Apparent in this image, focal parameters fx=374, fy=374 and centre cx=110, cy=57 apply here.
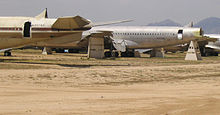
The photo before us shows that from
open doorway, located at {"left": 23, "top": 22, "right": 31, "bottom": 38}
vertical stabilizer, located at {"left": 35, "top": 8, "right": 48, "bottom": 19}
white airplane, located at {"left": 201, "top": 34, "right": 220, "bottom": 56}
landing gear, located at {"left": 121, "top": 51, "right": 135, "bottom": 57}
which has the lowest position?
landing gear, located at {"left": 121, "top": 51, "right": 135, "bottom": 57}

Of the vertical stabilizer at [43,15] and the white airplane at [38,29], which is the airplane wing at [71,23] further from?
the vertical stabilizer at [43,15]

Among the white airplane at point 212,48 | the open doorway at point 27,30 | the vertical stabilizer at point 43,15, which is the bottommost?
the white airplane at point 212,48

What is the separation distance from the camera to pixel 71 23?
2747cm

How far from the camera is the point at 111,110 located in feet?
34.0

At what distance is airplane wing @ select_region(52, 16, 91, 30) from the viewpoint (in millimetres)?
27062

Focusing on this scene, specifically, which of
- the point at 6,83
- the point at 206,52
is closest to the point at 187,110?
the point at 6,83

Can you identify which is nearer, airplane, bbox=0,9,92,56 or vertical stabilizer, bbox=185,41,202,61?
airplane, bbox=0,9,92,56

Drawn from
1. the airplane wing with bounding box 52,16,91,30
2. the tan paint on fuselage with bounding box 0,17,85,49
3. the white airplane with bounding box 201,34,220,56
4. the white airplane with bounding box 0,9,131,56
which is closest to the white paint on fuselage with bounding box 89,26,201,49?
the white airplane with bounding box 201,34,220,56

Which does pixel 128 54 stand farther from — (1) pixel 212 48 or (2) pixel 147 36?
(1) pixel 212 48

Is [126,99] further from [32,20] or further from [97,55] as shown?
[97,55]

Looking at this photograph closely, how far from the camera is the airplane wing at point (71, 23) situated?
88.8 ft

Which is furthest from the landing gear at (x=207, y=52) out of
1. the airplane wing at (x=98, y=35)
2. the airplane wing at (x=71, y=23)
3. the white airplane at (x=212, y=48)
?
the airplane wing at (x=71, y=23)

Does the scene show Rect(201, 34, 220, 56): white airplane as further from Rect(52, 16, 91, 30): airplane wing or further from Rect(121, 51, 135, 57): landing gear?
Rect(52, 16, 91, 30): airplane wing

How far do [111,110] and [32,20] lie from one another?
19820 millimetres
